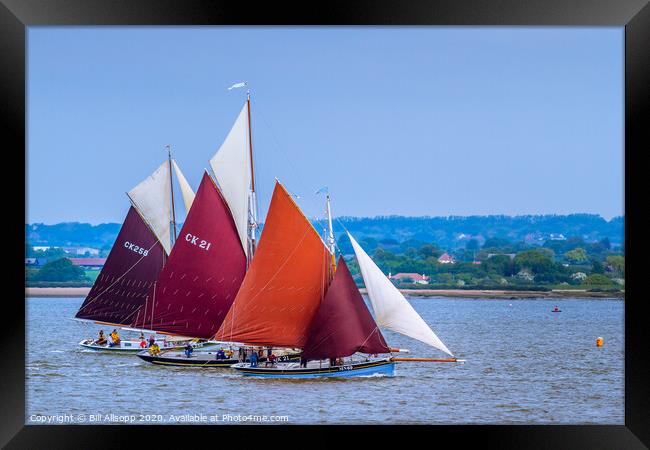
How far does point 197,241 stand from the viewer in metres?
24.8

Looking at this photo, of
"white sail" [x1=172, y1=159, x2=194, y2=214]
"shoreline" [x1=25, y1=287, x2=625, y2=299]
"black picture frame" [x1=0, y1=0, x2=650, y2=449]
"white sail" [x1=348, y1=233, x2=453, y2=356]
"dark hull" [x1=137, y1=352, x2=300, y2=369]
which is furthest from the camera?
"shoreline" [x1=25, y1=287, x2=625, y2=299]

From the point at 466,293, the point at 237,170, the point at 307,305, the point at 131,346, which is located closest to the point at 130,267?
the point at 131,346

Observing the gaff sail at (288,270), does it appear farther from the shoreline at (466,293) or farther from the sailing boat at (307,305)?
the shoreline at (466,293)

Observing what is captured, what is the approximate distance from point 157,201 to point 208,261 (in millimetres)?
5181

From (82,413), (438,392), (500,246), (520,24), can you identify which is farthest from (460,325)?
(520,24)

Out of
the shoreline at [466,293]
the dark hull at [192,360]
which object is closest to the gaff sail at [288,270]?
the dark hull at [192,360]

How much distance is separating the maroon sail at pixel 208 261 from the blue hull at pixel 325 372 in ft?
5.96

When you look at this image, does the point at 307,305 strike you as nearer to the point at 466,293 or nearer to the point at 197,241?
the point at 197,241

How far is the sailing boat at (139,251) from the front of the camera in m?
29.3

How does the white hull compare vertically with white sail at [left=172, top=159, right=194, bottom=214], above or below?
below

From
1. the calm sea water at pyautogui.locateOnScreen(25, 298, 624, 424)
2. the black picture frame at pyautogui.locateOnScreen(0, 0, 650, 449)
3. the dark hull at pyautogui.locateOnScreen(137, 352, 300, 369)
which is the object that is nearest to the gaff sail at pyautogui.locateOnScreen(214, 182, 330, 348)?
the calm sea water at pyautogui.locateOnScreen(25, 298, 624, 424)

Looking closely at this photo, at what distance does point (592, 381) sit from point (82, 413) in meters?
12.3

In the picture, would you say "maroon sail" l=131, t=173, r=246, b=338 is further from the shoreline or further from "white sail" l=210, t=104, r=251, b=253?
the shoreline

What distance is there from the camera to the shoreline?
2269 inches
